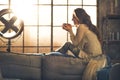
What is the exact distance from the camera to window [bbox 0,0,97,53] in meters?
6.89

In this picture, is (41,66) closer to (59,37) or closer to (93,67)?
(93,67)

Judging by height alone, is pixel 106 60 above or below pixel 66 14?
below

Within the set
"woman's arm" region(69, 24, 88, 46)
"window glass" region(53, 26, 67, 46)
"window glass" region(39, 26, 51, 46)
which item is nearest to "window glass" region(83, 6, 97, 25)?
"window glass" region(53, 26, 67, 46)

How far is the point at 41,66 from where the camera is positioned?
12.8 ft

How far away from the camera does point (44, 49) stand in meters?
6.96

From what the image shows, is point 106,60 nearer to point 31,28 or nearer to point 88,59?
point 88,59

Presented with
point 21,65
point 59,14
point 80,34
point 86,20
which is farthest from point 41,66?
point 59,14

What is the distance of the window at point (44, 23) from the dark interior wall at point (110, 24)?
0.19 meters

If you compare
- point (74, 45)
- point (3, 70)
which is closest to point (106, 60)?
point (74, 45)

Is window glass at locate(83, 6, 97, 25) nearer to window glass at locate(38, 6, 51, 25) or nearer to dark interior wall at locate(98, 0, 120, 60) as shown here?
dark interior wall at locate(98, 0, 120, 60)

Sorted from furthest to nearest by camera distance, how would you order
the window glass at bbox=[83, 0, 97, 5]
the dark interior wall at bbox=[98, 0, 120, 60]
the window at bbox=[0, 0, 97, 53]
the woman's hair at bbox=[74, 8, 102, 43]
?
the window glass at bbox=[83, 0, 97, 5]
the window at bbox=[0, 0, 97, 53]
the dark interior wall at bbox=[98, 0, 120, 60]
the woman's hair at bbox=[74, 8, 102, 43]

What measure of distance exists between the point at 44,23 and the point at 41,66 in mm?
3121

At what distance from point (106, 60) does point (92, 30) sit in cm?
41

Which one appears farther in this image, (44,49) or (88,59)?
(44,49)
